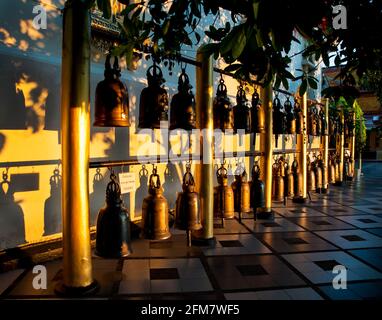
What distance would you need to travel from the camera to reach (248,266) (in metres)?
3.90

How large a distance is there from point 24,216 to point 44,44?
2.09 metres

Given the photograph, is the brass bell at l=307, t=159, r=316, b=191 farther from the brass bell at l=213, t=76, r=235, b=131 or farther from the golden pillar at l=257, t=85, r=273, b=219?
the brass bell at l=213, t=76, r=235, b=131

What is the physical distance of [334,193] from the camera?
9.53 meters

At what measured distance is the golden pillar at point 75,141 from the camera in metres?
3.00

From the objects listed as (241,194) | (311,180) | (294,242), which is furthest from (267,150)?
(311,180)

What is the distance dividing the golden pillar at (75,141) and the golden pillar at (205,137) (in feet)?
5.87

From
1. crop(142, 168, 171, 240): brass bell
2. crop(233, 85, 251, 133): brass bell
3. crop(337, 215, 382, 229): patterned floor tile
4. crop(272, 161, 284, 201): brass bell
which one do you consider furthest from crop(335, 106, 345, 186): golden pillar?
crop(142, 168, 171, 240): brass bell

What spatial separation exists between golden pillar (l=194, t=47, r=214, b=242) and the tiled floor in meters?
0.49

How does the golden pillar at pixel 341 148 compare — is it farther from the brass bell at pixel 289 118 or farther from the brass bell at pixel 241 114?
the brass bell at pixel 241 114

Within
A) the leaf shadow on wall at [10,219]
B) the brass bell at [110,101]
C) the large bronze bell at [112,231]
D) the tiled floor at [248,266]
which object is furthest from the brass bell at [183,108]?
the leaf shadow on wall at [10,219]

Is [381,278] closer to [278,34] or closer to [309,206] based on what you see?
[278,34]

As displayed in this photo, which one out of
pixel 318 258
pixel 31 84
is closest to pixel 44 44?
pixel 31 84

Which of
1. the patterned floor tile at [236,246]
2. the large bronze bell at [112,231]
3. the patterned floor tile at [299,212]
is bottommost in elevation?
the patterned floor tile at [236,246]

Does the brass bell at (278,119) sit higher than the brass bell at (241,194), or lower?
higher
